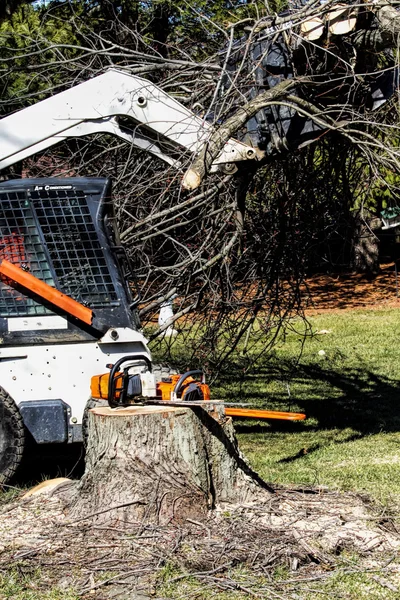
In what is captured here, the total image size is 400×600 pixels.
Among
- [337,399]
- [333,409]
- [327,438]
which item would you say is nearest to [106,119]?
[327,438]

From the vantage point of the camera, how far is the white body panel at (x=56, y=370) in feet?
21.9

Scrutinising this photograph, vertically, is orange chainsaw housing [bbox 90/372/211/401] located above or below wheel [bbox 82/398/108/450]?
above

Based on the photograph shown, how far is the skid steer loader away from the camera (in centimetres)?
633

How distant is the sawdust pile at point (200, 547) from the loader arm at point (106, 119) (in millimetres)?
2327

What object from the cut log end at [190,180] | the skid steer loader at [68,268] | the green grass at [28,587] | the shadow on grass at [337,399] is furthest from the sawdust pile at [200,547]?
the shadow on grass at [337,399]

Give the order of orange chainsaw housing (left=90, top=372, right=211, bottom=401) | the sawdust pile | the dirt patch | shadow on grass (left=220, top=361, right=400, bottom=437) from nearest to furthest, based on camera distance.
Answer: the sawdust pile, orange chainsaw housing (left=90, top=372, right=211, bottom=401), shadow on grass (left=220, top=361, right=400, bottom=437), the dirt patch

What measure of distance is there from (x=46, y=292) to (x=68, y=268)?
0.30 meters

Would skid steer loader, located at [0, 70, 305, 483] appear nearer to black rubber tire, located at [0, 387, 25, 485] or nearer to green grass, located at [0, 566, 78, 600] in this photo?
black rubber tire, located at [0, 387, 25, 485]

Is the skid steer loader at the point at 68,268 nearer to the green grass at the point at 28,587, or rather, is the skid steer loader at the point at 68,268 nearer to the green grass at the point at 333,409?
the green grass at the point at 333,409

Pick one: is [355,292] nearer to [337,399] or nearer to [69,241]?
[337,399]

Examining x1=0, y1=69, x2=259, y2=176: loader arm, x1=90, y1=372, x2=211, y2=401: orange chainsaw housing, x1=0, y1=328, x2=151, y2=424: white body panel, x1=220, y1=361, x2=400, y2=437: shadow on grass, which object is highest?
x1=0, y1=69, x2=259, y2=176: loader arm

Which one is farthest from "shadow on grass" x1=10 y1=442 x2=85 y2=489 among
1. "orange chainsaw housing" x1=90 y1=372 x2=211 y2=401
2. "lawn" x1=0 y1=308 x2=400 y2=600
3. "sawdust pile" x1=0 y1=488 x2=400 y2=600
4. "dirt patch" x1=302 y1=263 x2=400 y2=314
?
"dirt patch" x1=302 y1=263 x2=400 y2=314

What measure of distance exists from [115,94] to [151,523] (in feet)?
9.15

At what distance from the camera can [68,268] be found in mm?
6805
